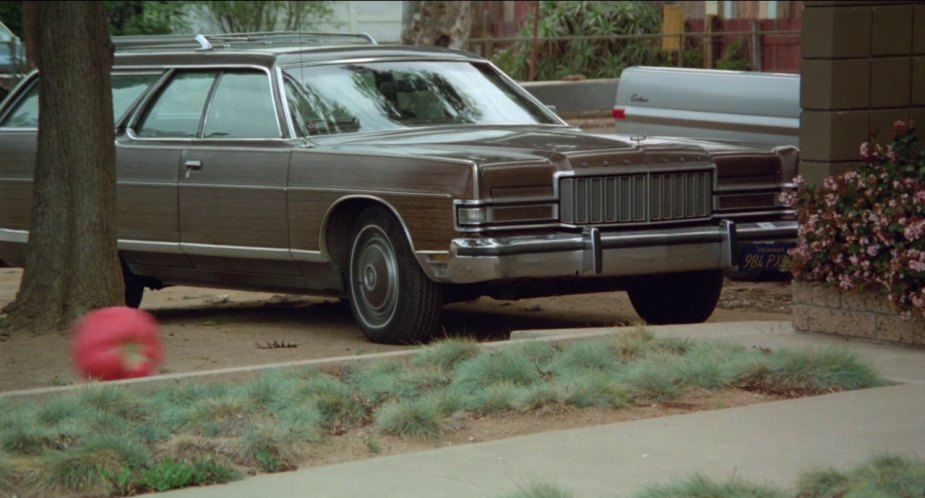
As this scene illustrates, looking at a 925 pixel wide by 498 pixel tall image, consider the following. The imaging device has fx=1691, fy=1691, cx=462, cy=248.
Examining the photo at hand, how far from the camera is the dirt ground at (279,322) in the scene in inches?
360

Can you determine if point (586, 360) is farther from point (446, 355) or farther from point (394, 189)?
point (394, 189)

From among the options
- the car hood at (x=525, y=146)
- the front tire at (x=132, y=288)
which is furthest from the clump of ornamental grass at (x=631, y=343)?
the front tire at (x=132, y=288)

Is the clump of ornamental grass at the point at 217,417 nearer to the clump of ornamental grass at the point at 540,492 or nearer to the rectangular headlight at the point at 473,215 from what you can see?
the clump of ornamental grass at the point at 540,492

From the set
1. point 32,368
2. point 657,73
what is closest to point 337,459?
point 32,368

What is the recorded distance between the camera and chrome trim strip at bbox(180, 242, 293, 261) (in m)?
10.2

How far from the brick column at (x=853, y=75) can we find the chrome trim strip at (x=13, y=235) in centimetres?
Answer: 531

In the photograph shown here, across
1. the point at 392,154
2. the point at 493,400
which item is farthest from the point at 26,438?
the point at 392,154

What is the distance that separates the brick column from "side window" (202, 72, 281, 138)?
325 cm

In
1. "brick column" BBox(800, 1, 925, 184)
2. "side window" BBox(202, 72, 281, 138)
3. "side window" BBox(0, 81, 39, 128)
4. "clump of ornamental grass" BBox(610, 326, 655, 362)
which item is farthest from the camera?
"side window" BBox(0, 81, 39, 128)

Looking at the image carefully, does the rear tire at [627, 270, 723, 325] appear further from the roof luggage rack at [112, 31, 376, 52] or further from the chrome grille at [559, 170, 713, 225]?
the roof luggage rack at [112, 31, 376, 52]

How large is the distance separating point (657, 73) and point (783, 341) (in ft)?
21.3

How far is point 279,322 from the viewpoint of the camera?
1119cm

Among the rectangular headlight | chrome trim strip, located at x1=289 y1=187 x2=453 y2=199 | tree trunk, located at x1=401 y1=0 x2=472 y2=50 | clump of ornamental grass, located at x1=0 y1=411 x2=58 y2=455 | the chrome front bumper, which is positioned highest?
tree trunk, located at x1=401 y1=0 x2=472 y2=50

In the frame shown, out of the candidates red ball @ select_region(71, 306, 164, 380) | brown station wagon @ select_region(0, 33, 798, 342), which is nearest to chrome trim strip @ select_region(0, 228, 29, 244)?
brown station wagon @ select_region(0, 33, 798, 342)
